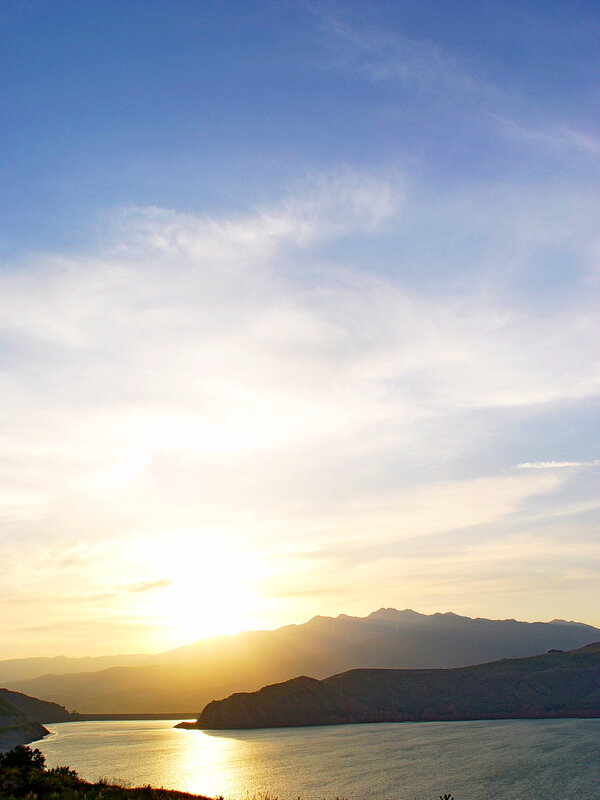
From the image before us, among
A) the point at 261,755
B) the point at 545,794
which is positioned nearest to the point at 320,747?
the point at 261,755

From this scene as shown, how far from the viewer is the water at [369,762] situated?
79125 millimetres

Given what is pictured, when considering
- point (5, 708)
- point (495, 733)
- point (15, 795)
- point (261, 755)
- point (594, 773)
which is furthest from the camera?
point (5, 708)

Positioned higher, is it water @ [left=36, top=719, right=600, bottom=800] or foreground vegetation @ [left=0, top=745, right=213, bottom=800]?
foreground vegetation @ [left=0, top=745, right=213, bottom=800]

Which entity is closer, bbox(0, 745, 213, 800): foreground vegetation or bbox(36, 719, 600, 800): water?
bbox(0, 745, 213, 800): foreground vegetation

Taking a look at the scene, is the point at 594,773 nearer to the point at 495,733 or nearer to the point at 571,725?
the point at 495,733

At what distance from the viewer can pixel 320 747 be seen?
134750 millimetres

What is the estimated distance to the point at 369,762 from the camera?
10644cm

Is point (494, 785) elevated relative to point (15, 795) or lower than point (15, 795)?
lower

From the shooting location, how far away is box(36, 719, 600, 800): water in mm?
79125

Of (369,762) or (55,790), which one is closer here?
(55,790)

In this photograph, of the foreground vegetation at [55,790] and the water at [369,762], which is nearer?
the foreground vegetation at [55,790]

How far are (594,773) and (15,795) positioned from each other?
78.0 metres

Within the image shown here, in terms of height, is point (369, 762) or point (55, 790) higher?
point (55, 790)

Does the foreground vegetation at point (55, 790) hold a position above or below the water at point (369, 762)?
above
